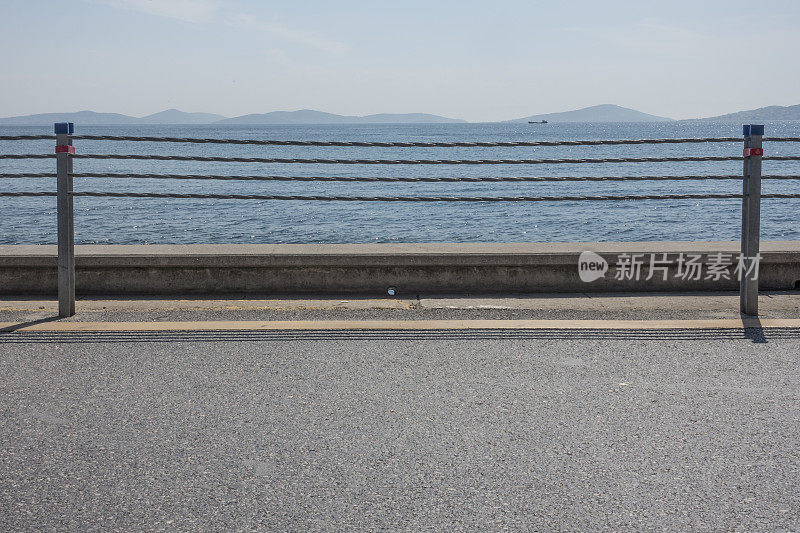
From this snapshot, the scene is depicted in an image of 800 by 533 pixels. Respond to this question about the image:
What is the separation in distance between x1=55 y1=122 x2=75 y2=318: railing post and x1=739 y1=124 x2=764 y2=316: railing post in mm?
4728

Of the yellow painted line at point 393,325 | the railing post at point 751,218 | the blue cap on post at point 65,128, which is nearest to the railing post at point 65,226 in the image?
the blue cap on post at point 65,128

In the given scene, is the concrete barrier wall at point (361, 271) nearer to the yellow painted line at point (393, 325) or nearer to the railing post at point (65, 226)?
the railing post at point (65, 226)

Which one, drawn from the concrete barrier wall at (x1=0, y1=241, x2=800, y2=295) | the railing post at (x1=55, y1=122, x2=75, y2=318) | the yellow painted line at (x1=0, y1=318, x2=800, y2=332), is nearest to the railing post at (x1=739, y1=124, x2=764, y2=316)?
the yellow painted line at (x1=0, y1=318, x2=800, y2=332)

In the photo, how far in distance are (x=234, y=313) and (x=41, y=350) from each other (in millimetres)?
1372

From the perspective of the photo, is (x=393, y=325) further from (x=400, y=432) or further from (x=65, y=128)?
(x=65, y=128)

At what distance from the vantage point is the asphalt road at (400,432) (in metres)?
2.80

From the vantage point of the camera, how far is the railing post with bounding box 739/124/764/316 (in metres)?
5.75

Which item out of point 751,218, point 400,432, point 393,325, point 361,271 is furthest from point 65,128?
point 751,218

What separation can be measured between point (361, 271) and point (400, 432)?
3173mm

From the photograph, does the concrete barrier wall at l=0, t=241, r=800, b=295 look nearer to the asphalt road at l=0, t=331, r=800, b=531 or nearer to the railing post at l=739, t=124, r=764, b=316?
the railing post at l=739, t=124, r=764, b=316

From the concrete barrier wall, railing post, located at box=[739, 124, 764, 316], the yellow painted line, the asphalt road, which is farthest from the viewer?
the concrete barrier wall

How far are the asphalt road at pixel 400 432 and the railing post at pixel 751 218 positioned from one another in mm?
617

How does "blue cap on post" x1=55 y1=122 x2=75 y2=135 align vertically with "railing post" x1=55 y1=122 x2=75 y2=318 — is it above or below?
above

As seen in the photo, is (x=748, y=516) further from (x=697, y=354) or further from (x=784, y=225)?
(x=784, y=225)
